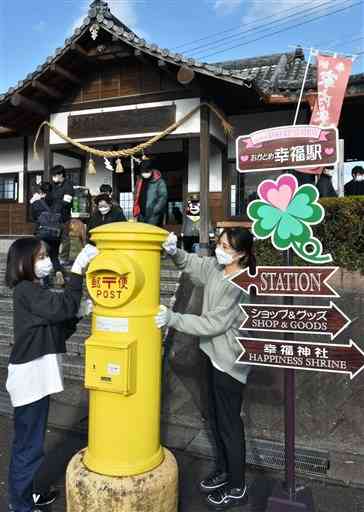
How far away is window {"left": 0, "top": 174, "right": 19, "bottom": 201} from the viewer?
11.9m

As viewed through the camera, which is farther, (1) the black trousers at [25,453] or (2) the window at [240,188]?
(2) the window at [240,188]

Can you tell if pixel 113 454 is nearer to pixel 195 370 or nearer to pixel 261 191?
pixel 261 191

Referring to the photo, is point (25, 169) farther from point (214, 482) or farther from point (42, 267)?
point (214, 482)

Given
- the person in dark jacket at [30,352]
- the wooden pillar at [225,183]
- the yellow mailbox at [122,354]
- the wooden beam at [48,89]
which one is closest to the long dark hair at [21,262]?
the person in dark jacket at [30,352]

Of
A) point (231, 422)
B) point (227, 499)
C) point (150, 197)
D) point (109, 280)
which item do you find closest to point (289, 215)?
point (109, 280)

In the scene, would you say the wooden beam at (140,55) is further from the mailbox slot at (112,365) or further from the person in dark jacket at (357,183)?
the mailbox slot at (112,365)

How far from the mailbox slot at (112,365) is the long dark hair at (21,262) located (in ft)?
2.05

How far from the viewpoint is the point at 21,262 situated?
8.73ft

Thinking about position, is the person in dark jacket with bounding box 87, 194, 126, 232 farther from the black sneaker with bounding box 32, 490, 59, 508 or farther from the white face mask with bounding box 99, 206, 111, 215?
the black sneaker with bounding box 32, 490, 59, 508

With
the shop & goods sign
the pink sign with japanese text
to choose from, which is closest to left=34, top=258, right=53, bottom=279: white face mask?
the shop & goods sign

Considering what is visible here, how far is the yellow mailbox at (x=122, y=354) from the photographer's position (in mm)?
2404

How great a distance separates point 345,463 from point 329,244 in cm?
388

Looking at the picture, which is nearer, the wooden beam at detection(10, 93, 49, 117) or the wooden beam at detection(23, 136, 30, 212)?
the wooden beam at detection(10, 93, 49, 117)

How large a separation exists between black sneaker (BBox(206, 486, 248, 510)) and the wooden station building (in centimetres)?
Answer: 523
